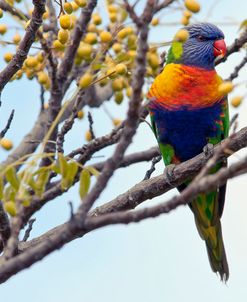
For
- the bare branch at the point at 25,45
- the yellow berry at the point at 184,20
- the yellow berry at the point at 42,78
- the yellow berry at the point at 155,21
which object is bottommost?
the yellow berry at the point at 42,78

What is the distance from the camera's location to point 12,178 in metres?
1.77

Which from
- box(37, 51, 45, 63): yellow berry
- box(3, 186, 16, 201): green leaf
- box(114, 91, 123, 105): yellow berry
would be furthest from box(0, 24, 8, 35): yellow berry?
box(3, 186, 16, 201): green leaf

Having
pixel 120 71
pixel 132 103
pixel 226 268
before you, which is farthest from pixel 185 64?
pixel 132 103

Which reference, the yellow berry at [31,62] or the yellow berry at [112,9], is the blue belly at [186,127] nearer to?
the yellow berry at [112,9]

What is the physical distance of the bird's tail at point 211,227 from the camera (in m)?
4.00

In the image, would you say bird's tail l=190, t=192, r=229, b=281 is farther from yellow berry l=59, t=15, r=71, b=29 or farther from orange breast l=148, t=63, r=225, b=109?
yellow berry l=59, t=15, r=71, b=29

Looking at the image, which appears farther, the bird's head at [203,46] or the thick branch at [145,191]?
the bird's head at [203,46]

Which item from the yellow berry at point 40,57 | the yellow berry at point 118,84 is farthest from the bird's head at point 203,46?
the yellow berry at point 40,57

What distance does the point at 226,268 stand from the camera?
3.96 meters

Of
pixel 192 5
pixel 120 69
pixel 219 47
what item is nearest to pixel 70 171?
pixel 120 69

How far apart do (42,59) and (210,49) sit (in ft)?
4.12

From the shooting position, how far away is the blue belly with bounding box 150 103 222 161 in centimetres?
390

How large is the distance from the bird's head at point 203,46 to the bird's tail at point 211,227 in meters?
0.92

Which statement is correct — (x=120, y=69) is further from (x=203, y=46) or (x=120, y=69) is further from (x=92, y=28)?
(x=203, y=46)
